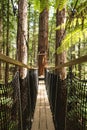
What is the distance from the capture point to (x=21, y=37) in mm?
4863

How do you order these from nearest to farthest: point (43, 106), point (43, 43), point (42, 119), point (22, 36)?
point (42, 119) → point (22, 36) → point (43, 106) → point (43, 43)

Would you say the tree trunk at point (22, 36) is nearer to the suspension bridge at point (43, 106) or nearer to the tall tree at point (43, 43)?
the suspension bridge at point (43, 106)

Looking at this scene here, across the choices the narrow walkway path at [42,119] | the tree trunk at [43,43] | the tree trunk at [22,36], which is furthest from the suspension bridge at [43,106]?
the tree trunk at [43,43]

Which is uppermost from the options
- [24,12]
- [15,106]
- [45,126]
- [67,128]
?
[24,12]

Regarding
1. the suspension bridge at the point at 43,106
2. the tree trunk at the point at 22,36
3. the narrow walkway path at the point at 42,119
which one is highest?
the tree trunk at the point at 22,36

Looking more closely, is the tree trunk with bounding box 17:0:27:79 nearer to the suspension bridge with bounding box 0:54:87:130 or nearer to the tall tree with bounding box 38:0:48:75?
the suspension bridge with bounding box 0:54:87:130

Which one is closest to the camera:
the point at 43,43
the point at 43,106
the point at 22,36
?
the point at 22,36

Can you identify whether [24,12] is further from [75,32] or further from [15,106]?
[75,32]

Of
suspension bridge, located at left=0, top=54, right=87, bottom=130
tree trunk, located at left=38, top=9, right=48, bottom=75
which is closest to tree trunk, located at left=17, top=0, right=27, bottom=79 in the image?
suspension bridge, located at left=0, top=54, right=87, bottom=130

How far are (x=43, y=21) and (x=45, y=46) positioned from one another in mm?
1199

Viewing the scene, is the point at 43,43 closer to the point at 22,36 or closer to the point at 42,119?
the point at 22,36

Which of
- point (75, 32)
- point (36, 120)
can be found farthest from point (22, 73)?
point (75, 32)

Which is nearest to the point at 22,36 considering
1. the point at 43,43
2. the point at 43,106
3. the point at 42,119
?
the point at 43,106

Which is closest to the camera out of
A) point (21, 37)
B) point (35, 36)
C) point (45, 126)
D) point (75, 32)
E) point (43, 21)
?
point (75, 32)
